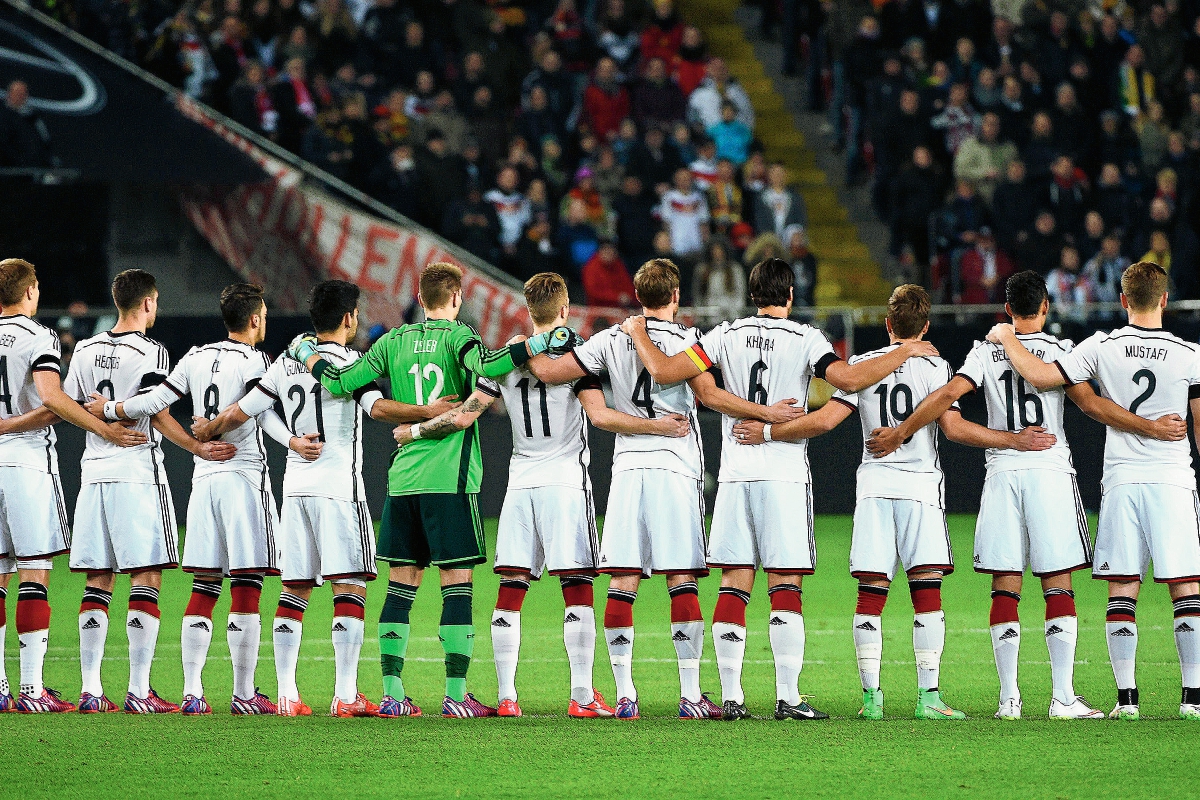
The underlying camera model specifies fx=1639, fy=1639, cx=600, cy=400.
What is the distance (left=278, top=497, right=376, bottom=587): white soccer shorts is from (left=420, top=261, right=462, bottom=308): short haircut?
1.03 metres

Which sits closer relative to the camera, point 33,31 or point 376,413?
point 376,413

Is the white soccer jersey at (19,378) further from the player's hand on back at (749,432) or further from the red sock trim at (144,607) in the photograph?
the player's hand on back at (749,432)

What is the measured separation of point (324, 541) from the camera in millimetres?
7656

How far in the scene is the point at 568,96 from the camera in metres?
19.6

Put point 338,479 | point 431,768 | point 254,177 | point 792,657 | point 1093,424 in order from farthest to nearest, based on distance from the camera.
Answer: point 254,177 < point 1093,424 < point 338,479 < point 792,657 < point 431,768

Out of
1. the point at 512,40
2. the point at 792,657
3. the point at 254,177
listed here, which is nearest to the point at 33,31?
the point at 254,177

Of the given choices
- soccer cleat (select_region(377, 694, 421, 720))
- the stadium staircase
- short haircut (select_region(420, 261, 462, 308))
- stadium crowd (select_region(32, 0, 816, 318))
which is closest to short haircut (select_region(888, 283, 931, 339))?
short haircut (select_region(420, 261, 462, 308))

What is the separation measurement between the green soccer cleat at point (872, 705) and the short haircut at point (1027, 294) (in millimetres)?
1866

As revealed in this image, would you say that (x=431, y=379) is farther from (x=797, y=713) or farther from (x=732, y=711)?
(x=797, y=713)

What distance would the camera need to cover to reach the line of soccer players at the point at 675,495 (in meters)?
7.33

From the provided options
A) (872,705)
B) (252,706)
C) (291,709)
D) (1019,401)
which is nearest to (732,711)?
(872,705)

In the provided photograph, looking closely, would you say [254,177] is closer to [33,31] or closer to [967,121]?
[33,31]

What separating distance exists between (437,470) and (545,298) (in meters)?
0.93

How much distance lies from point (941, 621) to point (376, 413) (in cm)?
273
